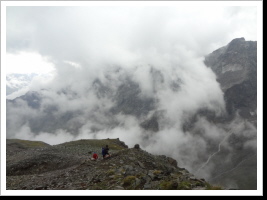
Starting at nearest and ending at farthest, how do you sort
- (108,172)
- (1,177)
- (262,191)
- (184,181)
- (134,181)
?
(262,191) → (1,177) → (184,181) → (134,181) → (108,172)

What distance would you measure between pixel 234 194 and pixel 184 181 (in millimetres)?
9826

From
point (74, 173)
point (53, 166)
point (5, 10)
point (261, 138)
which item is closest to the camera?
point (261, 138)

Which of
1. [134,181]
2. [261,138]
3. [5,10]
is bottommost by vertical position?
[134,181]

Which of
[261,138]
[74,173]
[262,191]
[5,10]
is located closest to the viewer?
[262,191]

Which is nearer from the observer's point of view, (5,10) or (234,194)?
(234,194)

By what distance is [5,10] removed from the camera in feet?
64.0

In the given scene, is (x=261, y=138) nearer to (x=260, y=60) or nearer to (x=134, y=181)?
(x=260, y=60)
